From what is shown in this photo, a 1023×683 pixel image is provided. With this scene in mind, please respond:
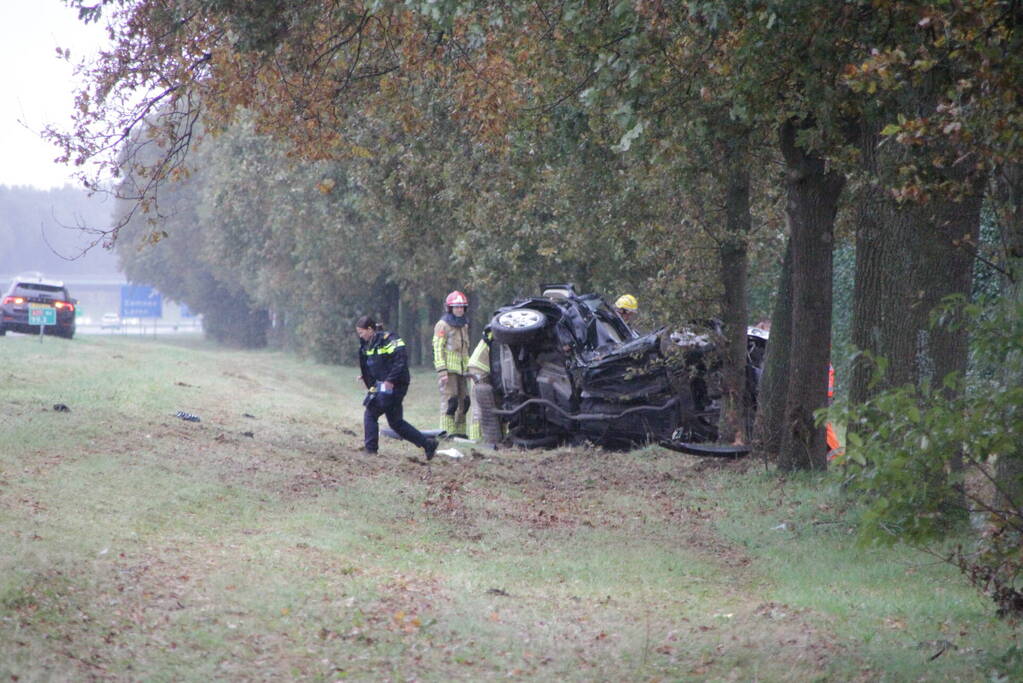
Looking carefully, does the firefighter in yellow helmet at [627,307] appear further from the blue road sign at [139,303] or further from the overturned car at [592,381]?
the blue road sign at [139,303]

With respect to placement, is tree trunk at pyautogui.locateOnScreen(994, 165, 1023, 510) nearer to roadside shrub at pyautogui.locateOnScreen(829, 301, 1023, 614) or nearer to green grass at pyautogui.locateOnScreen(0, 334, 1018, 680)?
roadside shrub at pyautogui.locateOnScreen(829, 301, 1023, 614)

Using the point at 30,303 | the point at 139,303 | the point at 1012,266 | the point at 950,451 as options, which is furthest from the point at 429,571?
the point at 139,303

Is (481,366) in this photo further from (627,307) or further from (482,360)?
(627,307)

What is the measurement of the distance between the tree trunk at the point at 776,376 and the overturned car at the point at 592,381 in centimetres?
108

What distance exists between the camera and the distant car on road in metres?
37.9

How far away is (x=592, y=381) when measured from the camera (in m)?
16.5

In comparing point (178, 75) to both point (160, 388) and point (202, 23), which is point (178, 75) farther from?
point (160, 388)

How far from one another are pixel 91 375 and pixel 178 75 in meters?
11.9

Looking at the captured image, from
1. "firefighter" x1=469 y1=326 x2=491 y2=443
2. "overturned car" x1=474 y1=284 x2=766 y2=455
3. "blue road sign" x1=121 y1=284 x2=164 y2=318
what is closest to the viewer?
"overturned car" x1=474 y1=284 x2=766 y2=455

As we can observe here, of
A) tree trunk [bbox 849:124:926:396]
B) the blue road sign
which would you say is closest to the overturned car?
tree trunk [bbox 849:124:926:396]

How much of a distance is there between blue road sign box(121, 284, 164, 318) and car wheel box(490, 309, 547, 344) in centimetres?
6006

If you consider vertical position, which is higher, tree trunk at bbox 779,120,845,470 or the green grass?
tree trunk at bbox 779,120,845,470

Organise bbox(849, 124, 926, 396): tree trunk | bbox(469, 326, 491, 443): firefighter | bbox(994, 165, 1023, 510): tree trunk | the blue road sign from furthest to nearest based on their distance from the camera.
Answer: the blue road sign
bbox(469, 326, 491, 443): firefighter
bbox(849, 124, 926, 396): tree trunk
bbox(994, 165, 1023, 510): tree trunk

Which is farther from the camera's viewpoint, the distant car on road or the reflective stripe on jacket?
the distant car on road
